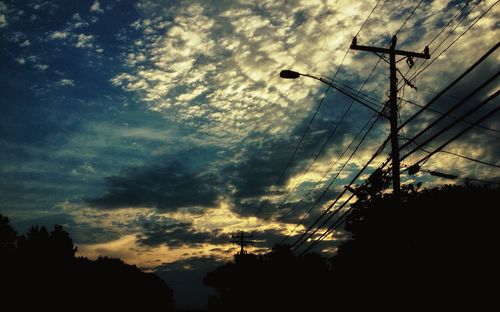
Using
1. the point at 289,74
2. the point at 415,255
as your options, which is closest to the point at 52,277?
the point at 289,74

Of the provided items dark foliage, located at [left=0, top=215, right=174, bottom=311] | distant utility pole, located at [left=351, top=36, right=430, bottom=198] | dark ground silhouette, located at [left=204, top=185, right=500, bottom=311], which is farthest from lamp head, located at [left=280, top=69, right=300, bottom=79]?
dark foliage, located at [left=0, top=215, right=174, bottom=311]

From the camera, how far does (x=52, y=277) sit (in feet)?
175

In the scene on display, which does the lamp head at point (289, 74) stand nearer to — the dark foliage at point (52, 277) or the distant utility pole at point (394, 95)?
the distant utility pole at point (394, 95)

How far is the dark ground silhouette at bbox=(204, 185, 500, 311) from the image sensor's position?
52.4 feet

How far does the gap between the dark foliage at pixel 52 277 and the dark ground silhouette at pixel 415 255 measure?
2994 cm

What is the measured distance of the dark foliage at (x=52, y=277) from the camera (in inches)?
1807

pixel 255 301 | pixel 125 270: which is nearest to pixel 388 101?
pixel 255 301

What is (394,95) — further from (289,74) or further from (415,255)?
(415,255)

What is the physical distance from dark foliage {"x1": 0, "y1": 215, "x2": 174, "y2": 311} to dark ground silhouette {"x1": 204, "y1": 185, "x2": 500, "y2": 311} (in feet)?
98.2

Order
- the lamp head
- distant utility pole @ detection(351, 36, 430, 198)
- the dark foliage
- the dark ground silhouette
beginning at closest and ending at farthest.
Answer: distant utility pole @ detection(351, 36, 430, 198), the lamp head, the dark ground silhouette, the dark foliage

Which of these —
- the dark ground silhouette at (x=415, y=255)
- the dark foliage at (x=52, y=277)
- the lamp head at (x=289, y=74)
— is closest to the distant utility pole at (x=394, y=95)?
the dark ground silhouette at (x=415, y=255)

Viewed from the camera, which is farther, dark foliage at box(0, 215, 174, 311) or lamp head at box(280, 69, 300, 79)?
dark foliage at box(0, 215, 174, 311)

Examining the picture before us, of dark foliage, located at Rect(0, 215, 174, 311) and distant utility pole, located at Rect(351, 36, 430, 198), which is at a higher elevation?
distant utility pole, located at Rect(351, 36, 430, 198)

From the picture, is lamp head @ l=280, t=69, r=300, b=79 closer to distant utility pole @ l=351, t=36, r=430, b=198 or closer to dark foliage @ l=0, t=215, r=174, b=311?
distant utility pole @ l=351, t=36, r=430, b=198
